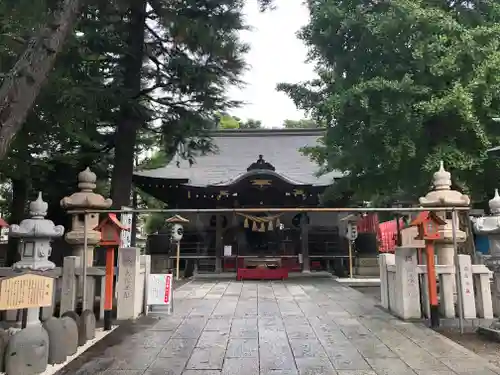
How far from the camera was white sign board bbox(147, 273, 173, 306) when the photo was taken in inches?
299

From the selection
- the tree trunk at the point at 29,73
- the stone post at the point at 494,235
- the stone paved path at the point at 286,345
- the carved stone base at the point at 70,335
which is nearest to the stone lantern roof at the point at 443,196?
the stone post at the point at 494,235

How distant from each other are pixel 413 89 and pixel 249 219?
9335 mm

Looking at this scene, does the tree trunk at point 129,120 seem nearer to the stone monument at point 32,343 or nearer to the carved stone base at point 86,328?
the carved stone base at point 86,328

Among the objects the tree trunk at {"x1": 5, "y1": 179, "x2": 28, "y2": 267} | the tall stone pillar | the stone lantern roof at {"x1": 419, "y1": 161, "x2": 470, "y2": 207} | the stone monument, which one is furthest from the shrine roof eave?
the stone monument

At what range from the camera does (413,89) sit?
334 inches

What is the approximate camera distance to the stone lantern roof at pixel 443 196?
7543 millimetres

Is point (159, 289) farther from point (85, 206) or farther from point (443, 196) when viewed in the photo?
point (443, 196)

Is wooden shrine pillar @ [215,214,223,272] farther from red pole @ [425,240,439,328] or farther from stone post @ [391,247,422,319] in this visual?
red pole @ [425,240,439,328]

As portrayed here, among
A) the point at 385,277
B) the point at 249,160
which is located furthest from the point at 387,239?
the point at 385,277

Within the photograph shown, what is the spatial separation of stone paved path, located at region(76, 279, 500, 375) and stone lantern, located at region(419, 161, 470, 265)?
183 cm

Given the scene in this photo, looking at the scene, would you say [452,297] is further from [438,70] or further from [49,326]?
[49,326]

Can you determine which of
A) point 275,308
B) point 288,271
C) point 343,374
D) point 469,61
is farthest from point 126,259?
point 288,271

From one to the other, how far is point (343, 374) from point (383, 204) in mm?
15257

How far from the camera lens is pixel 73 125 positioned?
347 inches
